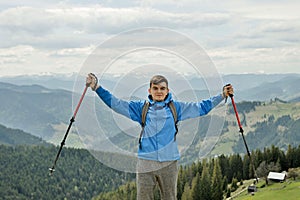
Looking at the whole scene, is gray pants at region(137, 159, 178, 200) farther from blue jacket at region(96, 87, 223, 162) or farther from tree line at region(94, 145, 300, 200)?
tree line at region(94, 145, 300, 200)

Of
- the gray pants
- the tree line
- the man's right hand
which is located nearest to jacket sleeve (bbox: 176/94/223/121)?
the gray pants

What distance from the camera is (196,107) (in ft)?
26.9

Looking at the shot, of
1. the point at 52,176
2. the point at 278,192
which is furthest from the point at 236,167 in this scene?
→ the point at 52,176

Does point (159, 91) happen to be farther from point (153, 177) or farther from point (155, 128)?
point (153, 177)

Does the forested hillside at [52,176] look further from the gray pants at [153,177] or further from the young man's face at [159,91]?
the young man's face at [159,91]

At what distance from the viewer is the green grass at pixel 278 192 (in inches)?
2478

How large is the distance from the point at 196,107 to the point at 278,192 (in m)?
64.7

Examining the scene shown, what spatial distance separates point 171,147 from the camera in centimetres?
802

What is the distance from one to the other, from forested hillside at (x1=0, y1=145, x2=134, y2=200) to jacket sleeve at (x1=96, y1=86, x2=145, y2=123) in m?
136

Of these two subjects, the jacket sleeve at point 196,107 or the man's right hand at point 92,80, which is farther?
the jacket sleeve at point 196,107

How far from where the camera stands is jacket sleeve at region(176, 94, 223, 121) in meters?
8.11

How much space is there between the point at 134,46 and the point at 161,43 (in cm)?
50

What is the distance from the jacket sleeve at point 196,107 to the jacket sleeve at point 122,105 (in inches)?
29.7

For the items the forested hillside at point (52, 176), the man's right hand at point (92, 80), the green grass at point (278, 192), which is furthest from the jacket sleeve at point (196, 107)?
the forested hillside at point (52, 176)
